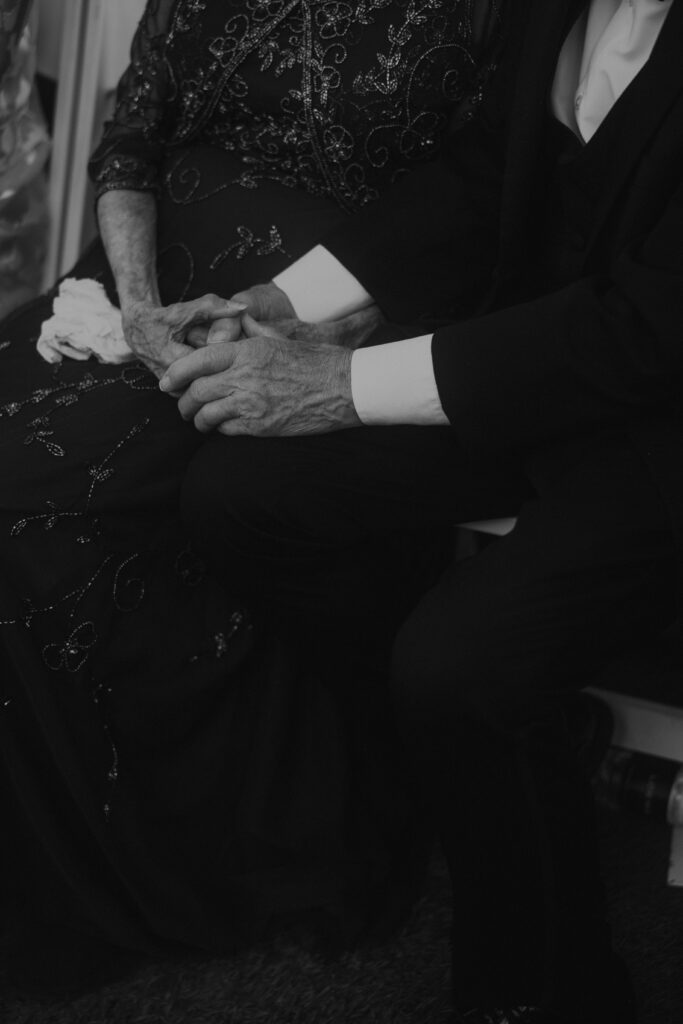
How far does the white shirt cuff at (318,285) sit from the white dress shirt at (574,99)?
26 centimetres

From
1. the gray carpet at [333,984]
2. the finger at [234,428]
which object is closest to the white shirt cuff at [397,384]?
the finger at [234,428]

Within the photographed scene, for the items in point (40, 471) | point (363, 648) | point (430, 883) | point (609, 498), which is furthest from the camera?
point (430, 883)

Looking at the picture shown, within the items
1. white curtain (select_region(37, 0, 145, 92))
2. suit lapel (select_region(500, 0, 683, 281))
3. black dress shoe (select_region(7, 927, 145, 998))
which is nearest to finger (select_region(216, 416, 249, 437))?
suit lapel (select_region(500, 0, 683, 281))

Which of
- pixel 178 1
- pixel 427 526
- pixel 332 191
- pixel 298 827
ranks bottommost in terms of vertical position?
pixel 298 827

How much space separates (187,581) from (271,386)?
0.28 m

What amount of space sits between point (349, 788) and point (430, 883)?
178mm

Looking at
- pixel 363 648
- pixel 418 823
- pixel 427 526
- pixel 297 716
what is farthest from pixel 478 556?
pixel 418 823

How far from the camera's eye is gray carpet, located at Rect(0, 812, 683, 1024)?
121 cm

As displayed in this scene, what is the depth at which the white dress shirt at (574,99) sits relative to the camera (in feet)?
3.77

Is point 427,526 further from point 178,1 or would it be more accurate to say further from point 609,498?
point 178,1

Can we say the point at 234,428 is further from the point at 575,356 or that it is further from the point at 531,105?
the point at 531,105

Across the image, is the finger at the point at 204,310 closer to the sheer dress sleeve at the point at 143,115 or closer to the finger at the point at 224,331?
the finger at the point at 224,331

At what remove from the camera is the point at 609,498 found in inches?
42.1

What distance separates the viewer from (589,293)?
1.09 meters
